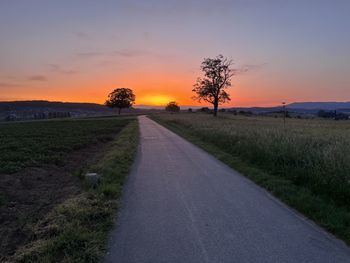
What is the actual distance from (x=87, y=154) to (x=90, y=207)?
12.2 metres

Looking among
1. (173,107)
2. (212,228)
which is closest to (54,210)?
(212,228)

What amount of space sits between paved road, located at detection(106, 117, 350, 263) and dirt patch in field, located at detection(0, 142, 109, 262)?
1.71 m

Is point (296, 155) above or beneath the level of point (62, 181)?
above

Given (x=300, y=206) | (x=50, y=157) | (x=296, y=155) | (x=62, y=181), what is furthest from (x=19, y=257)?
(x=50, y=157)

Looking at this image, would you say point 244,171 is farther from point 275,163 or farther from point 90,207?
point 90,207

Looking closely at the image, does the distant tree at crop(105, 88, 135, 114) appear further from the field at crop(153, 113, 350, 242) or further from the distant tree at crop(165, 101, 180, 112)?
the field at crop(153, 113, 350, 242)

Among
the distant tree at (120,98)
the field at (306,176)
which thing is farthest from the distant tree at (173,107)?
the field at (306,176)

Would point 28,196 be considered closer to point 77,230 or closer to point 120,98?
point 77,230

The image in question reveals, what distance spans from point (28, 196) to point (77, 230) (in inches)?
170

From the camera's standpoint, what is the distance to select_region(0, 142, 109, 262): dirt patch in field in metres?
6.16

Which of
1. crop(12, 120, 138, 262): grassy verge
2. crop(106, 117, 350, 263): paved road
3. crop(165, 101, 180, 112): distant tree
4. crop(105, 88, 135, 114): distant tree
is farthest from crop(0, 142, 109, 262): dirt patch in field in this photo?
crop(165, 101, 180, 112): distant tree

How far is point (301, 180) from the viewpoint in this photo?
9281mm

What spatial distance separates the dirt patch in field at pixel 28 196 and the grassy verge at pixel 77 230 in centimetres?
36

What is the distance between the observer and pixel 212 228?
5.89m
